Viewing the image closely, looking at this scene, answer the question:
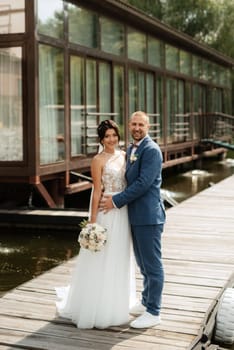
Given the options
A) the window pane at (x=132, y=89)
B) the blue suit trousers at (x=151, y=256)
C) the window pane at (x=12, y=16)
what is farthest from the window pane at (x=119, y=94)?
the blue suit trousers at (x=151, y=256)

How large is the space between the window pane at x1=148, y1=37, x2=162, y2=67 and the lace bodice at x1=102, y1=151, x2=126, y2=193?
12068mm

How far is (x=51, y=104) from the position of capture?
10766 mm

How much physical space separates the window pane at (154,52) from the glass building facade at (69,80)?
3cm

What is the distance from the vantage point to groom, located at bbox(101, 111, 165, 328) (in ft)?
13.6

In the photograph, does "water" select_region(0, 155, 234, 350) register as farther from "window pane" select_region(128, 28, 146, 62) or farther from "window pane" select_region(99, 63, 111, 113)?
"window pane" select_region(128, 28, 146, 62)

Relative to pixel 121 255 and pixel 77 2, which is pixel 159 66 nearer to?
pixel 77 2

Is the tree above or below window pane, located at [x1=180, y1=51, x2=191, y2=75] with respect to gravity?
above

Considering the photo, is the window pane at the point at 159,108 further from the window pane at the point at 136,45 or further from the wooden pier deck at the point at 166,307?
the wooden pier deck at the point at 166,307

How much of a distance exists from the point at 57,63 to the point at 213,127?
1294 centimetres

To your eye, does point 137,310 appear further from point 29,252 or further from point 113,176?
point 29,252

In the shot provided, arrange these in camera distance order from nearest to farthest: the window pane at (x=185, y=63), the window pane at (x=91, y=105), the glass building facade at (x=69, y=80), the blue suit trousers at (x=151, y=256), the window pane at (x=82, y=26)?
1. the blue suit trousers at (x=151, y=256)
2. the glass building facade at (x=69, y=80)
3. the window pane at (x=82, y=26)
4. the window pane at (x=91, y=105)
5. the window pane at (x=185, y=63)

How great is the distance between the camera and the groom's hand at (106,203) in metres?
4.21

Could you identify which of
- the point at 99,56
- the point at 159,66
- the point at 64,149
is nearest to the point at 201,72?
the point at 159,66

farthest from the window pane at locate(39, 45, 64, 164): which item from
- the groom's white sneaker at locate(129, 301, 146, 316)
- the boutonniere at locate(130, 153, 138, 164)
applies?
the boutonniere at locate(130, 153, 138, 164)
